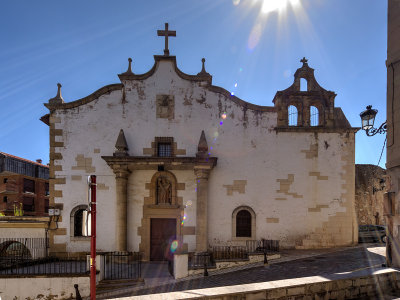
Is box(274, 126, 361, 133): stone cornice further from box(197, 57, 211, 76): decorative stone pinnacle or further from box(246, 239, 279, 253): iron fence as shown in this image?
box(246, 239, 279, 253): iron fence

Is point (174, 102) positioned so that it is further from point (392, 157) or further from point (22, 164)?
point (22, 164)

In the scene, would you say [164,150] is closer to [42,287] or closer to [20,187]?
[42,287]

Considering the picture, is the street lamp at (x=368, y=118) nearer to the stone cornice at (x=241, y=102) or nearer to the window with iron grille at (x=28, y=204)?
the stone cornice at (x=241, y=102)

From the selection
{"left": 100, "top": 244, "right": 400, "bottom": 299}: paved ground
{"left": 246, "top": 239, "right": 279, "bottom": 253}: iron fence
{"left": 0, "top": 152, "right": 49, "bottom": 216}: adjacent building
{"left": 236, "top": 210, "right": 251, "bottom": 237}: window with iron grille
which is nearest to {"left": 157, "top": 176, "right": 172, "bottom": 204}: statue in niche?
{"left": 100, "top": 244, "right": 400, "bottom": 299}: paved ground

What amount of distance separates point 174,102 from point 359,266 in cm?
1014

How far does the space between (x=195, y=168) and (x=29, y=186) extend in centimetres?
3204

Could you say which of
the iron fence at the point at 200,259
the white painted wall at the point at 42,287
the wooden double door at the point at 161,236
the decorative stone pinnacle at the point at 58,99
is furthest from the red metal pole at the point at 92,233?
the decorative stone pinnacle at the point at 58,99

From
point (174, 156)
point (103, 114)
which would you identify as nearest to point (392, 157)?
point (174, 156)

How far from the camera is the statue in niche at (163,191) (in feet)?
40.9

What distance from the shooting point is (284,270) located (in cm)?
927

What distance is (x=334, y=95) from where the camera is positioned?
43.0 feet

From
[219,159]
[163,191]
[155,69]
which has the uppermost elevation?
[155,69]

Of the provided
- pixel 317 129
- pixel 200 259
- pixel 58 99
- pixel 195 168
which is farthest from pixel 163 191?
pixel 317 129

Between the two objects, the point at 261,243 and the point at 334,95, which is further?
the point at 334,95
